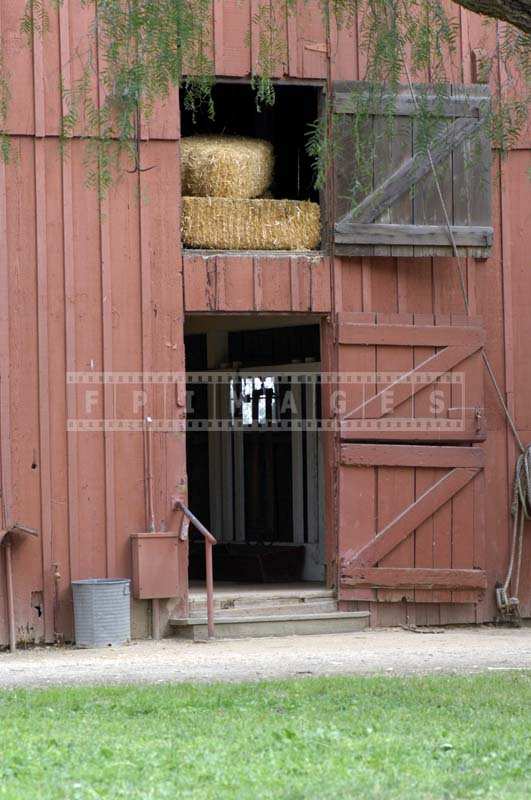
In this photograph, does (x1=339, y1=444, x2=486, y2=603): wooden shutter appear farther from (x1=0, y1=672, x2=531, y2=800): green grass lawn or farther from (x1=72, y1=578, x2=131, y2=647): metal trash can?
(x1=0, y1=672, x2=531, y2=800): green grass lawn

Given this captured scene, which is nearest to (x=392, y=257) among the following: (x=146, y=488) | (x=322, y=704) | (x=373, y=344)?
(x=373, y=344)

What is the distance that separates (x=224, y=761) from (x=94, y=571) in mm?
4811

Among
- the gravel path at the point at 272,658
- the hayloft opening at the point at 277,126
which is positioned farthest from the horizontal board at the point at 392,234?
the gravel path at the point at 272,658

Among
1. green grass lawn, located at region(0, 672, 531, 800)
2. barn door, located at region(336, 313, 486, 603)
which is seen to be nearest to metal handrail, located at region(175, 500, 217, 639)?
barn door, located at region(336, 313, 486, 603)

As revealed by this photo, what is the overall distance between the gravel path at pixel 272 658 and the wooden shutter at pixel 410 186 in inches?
124

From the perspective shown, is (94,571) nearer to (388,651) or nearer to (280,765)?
(388,651)

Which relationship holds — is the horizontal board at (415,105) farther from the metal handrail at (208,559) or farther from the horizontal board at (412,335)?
the metal handrail at (208,559)

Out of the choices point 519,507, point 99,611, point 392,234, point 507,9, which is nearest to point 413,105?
point 392,234

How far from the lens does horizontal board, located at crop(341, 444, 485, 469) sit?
1130 cm

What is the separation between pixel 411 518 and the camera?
1136cm

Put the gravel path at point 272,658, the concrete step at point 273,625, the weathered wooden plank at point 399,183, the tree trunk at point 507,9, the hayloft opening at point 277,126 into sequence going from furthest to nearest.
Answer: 1. the hayloft opening at point 277,126
2. the weathered wooden plank at point 399,183
3. the concrete step at point 273,625
4. the gravel path at point 272,658
5. the tree trunk at point 507,9

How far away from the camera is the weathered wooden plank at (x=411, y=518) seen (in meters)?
11.3

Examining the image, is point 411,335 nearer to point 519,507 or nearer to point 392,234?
point 392,234

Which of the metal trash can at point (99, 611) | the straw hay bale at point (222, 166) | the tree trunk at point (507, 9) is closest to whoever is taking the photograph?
the tree trunk at point (507, 9)
